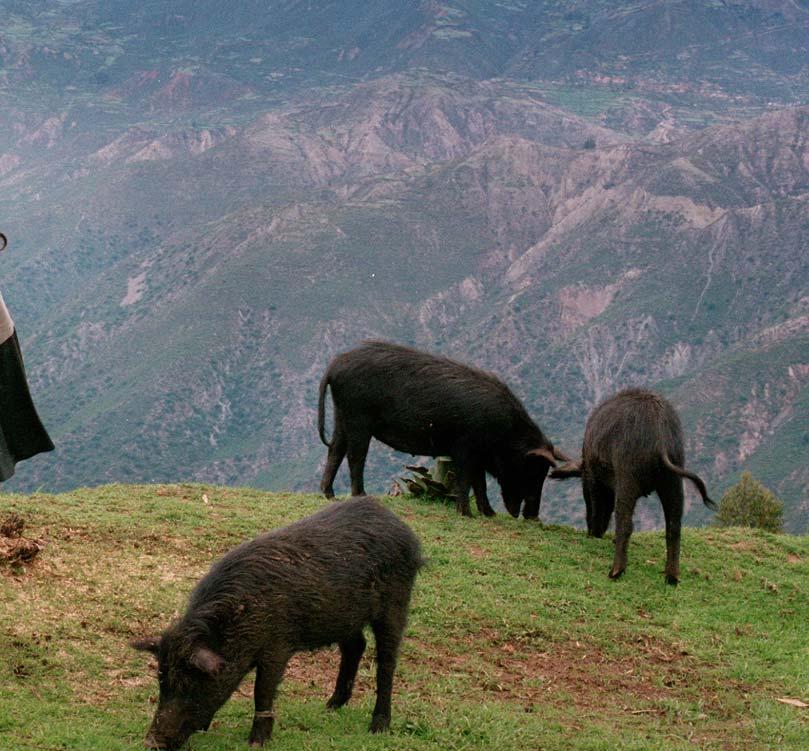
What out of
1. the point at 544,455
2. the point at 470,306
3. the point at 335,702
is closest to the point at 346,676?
the point at 335,702

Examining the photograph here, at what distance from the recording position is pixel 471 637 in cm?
1050

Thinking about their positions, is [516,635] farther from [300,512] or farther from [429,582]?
[300,512]

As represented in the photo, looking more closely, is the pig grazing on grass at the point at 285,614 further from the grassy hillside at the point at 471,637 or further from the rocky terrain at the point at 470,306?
the rocky terrain at the point at 470,306

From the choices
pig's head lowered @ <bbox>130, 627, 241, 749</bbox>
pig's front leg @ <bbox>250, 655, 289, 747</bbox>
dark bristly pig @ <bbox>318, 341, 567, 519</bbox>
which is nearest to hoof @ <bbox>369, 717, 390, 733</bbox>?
pig's front leg @ <bbox>250, 655, 289, 747</bbox>

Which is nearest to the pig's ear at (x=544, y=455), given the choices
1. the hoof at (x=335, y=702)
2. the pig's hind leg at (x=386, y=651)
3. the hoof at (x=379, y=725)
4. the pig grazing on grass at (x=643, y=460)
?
the pig grazing on grass at (x=643, y=460)

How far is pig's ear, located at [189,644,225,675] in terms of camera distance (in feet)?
23.5

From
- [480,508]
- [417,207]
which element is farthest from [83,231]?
[480,508]

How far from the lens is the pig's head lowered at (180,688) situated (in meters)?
7.30

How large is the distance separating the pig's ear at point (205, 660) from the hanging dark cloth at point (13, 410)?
2.19 m

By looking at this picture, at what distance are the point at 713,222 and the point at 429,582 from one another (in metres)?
112

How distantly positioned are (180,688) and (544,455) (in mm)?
8185

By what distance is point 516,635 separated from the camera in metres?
10.7

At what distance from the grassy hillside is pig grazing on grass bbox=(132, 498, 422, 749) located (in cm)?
33

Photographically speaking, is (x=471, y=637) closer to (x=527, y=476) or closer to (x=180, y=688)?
(x=180, y=688)
